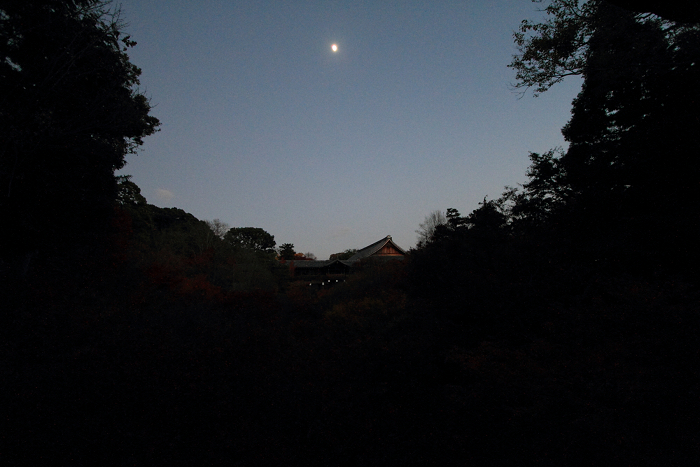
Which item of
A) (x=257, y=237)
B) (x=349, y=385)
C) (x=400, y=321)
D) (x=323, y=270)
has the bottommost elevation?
(x=349, y=385)

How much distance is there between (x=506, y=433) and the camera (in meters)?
9.17

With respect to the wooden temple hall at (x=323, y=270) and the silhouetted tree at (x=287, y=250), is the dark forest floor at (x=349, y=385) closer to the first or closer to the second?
the wooden temple hall at (x=323, y=270)

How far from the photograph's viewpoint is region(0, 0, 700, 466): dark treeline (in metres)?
6.82

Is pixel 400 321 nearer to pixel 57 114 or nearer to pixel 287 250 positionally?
pixel 57 114

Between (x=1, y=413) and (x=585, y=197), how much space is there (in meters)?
17.9

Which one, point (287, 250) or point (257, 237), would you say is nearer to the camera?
point (257, 237)

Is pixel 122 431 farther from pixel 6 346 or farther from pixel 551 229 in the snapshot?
pixel 551 229

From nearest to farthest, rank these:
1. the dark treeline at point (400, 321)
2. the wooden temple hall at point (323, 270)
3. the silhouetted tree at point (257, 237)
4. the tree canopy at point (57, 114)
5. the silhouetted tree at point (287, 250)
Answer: the dark treeline at point (400, 321) < the tree canopy at point (57, 114) < the wooden temple hall at point (323, 270) < the silhouetted tree at point (257, 237) < the silhouetted tree at point (287, 250)

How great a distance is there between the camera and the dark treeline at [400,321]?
6.82m

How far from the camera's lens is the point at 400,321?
42.8 ft

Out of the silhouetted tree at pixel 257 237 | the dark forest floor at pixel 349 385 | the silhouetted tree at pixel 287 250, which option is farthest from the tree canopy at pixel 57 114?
the silhouetted tree at pixel 287 250

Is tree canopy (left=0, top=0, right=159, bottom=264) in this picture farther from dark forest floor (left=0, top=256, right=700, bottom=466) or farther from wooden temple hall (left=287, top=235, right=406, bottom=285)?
wooden temple hall (left=287, top=235, right=406, bottom=285)

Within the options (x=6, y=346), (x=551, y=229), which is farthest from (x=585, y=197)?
(x=6, y=346)

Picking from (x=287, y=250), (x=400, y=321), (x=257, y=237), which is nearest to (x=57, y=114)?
(x=400, y=321)
